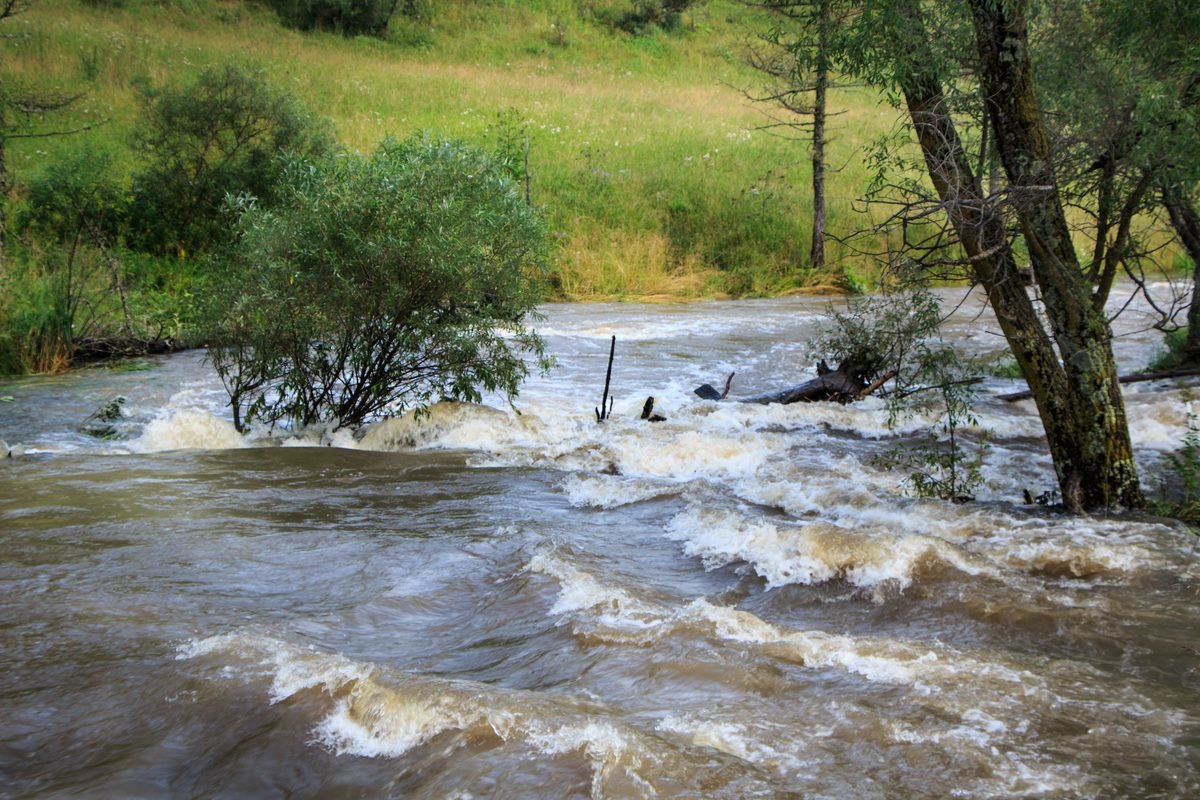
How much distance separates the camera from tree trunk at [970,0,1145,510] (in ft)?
22.6

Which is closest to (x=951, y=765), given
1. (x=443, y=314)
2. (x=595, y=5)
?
(x=443, y=314)

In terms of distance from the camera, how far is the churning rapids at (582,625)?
13.3 ft

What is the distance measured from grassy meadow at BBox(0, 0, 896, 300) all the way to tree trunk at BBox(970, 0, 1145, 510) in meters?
14.0

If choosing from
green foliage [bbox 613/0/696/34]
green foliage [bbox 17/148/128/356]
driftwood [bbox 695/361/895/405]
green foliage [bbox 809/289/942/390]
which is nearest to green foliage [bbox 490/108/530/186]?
green foliage [bbox 17/148/128/356]

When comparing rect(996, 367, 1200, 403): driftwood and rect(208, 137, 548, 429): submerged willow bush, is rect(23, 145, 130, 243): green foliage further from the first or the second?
rect(996, 367, 1200, 403): driftwood

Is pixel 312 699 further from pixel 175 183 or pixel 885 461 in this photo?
pixel 175 183

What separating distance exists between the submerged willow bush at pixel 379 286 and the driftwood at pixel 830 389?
316 centimetres

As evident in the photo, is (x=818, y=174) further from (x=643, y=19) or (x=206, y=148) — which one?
(x=643, y=19)

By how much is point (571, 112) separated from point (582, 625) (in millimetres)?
31603

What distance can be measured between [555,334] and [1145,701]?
14.9m

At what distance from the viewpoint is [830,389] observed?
41.7 ft

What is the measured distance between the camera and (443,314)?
35.5 feet

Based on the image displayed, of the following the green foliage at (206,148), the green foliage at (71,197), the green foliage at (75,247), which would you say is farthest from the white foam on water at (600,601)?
the green foliage at (206,148)

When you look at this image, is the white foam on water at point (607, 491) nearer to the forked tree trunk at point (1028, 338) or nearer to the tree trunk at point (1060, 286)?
the forked tree trunk at point (1028, 338)
